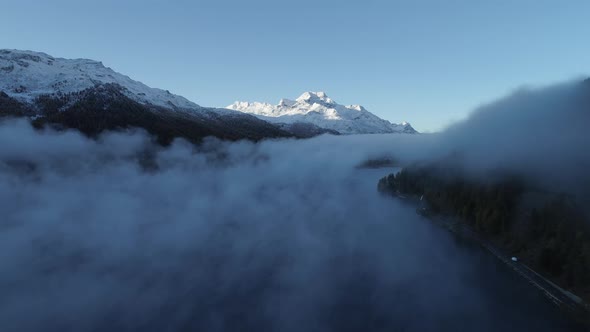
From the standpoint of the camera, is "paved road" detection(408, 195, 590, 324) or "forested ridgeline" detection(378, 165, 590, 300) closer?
"paved road" detection(408, 195, 590, 324)

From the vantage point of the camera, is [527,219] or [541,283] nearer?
[541,283]

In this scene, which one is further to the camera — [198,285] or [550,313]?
[198,285]

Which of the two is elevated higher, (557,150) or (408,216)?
(557,150)

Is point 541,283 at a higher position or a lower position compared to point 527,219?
lower

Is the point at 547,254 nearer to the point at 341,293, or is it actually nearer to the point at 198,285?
the point at 341,293

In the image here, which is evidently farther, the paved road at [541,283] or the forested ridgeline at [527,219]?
the forested ridgeline at [527,219]

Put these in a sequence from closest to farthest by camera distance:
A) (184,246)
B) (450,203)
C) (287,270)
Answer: (287,270) < (450,203) < (184,246)

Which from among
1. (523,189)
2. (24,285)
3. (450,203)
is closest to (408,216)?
(450,203)

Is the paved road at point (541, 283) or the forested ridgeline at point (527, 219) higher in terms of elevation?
the forested ridgeline at point (527, 219)
